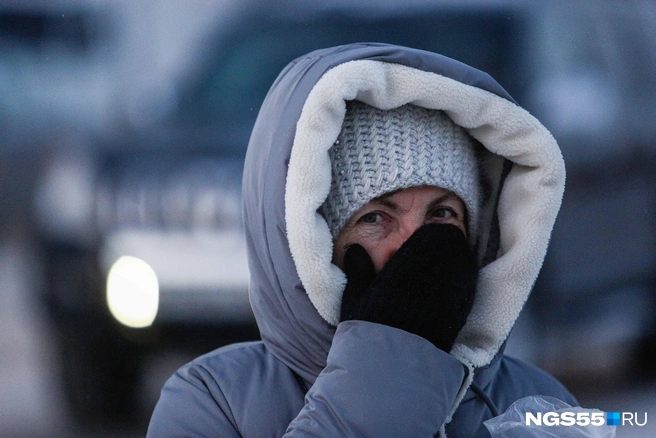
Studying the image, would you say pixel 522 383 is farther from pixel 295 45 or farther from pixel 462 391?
pixel 295 45

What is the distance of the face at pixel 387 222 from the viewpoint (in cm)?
146

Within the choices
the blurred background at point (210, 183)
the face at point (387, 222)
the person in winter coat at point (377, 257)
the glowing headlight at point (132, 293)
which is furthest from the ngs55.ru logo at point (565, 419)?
the glowing headlight at point (132, 293)

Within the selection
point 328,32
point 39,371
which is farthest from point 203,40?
point 39,371

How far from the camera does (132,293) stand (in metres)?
3.13

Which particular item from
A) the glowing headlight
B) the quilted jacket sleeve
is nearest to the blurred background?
the glowing headlight

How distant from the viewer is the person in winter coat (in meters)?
1.24

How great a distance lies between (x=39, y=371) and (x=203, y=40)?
149 cm

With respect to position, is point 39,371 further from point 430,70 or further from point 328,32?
point 430,70

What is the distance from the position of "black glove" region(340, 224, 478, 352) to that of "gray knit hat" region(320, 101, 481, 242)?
4.0 inches

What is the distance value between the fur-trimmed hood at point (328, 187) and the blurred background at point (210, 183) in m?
1.49

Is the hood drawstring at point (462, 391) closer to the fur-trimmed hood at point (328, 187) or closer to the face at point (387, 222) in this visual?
the fur-trimmed hood at point (328, 187)

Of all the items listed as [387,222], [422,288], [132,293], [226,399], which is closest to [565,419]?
[422,288]

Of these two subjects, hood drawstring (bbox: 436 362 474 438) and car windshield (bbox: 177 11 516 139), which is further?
car windshield (bbox: 177 11 516 139)

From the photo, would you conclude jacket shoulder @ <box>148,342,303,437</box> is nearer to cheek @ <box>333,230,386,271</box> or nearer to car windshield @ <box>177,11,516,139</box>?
cheek @ <box>333,230,386,271</box>
